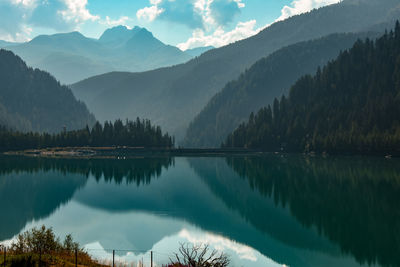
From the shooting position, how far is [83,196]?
351ft

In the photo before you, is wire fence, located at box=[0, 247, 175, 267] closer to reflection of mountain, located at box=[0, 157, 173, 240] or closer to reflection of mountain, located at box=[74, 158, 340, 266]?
reflection of mountain, located at box=[74, 158, 340, 266]

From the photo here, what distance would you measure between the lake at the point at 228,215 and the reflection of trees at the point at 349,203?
16 cm

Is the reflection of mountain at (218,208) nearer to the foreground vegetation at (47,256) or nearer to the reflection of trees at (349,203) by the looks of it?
the reflection of trees at (349,203)

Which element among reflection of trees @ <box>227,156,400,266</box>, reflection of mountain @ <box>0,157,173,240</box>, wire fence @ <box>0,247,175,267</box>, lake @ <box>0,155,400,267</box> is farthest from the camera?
reflection of mountain @ <box>0,157,173,240</box>

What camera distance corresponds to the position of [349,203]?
88.4m

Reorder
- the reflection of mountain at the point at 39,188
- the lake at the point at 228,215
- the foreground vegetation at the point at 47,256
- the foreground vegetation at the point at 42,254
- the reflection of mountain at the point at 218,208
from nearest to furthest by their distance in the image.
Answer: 1. the foreground vegetation at the point at 47,256
2. the foreground vegetation at the point at 42,254
3. the lake at the point at 228,215
4. the reflection of mountain at the point at 218,208
5. the reflection of mountain at the point at 39,188

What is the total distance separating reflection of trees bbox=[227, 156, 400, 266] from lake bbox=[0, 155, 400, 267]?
0.16 metres

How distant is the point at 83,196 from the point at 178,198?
23.3 metres

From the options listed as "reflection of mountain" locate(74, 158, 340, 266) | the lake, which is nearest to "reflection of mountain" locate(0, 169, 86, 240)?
the lake

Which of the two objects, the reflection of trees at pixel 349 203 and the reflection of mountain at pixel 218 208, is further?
the reflection of mountain at pixel 218 208

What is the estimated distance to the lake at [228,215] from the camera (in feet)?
185

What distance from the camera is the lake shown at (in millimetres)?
56438

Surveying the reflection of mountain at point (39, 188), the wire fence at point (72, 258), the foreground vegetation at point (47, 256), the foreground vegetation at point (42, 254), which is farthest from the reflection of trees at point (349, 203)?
the reflection of mountain at point (39, 188)

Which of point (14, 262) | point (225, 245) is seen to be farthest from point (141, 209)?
point (14, 262)
